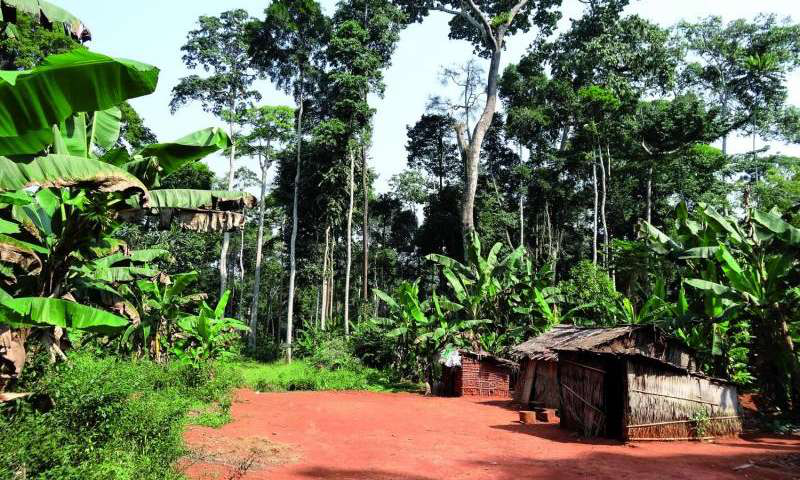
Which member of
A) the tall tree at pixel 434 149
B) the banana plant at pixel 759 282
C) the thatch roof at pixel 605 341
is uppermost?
the tall tree at pixel 434 149

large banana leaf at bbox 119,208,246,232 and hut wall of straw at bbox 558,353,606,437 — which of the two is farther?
hut wall of straw at bbox 558,353,606,437

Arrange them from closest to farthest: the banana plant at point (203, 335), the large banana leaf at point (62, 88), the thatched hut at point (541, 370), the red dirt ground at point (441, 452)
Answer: the large banana leaf at point (62, 88) → the red dirt ground at point (441, 452) → the thatched hut at point (541, 370) → the banana plant at point (203, 335)

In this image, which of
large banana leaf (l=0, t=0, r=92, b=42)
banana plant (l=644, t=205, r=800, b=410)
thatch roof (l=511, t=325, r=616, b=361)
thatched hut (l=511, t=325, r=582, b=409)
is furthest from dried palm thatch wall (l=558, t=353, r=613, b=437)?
large banana leaf (l=0, t=0, r=92, b=42)

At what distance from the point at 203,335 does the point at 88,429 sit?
9.47 metres

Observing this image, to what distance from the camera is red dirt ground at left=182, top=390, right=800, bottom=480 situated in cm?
726

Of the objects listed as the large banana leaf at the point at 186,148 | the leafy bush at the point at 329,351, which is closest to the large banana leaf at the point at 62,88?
the large banana leaf at the point at 186,148

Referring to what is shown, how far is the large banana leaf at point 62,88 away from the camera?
3.92 m

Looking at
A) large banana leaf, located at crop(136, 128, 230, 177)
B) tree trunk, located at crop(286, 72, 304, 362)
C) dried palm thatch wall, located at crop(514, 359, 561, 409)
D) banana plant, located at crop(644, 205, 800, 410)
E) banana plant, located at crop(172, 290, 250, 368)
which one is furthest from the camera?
tree trunk, located at crop(286, 72, 304, 362)

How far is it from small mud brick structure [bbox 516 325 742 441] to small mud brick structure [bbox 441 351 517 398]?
5406 millimetres

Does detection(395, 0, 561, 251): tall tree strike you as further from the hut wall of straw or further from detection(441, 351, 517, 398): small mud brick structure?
the hut wall of straw

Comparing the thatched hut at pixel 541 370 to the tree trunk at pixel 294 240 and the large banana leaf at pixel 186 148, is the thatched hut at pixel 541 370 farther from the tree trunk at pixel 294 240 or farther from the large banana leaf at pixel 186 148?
the tree trunk at pixel 294 240

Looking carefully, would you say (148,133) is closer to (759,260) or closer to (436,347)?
(436,347)

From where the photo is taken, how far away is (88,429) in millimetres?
5824

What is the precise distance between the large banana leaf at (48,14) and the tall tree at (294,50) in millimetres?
18901
